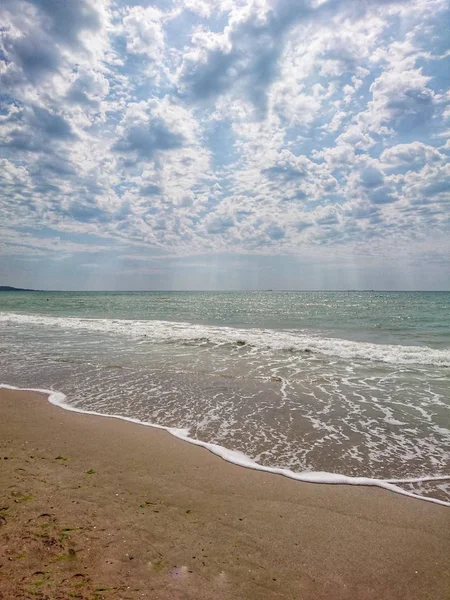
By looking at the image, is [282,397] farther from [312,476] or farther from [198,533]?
[198,533]

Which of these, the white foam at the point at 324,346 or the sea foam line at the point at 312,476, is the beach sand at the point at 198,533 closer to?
the sea foam line at the point at 312,476

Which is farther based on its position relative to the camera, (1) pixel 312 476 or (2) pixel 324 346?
(2) pixel 324 346

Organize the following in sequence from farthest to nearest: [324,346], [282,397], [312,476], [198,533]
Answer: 1. [324,346]
2. [282,397]
3. [312,476]
4. [198,533]

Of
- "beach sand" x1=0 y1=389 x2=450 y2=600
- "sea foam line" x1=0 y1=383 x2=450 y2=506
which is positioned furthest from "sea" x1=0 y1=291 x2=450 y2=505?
"beach sand" x1=0 y1=389 x2=450 y2=600

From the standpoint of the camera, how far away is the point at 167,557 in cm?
353

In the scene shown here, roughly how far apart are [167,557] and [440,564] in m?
2.78

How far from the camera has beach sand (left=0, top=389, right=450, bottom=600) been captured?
3.21 metres

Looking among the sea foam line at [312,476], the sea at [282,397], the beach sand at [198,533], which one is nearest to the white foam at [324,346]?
the sea at [282,397]

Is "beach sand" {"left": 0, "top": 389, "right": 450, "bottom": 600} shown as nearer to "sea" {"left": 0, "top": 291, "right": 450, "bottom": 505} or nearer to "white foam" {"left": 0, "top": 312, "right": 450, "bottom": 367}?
"sea" {"left": 0, "top": 291, "right": 450, "bottom": 505}

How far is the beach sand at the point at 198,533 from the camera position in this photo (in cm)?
321

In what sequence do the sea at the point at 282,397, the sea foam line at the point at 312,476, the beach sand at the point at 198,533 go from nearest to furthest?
1. the beach sand at the point at 198,533
2. the sea foam line at the point at 312,476
3. the sea at the point at 282,397

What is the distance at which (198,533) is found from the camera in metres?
3.93

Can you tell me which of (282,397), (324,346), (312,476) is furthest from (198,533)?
(324,346)

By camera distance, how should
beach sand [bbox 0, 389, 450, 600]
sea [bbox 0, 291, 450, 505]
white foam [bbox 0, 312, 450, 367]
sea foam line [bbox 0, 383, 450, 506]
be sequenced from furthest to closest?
1. white foam [bbox 0, 312, 450, 367]
2. sea [bbox 0, 291, 450, 505]
3. sea foam line [bbox 0, 383, 450, 506]
4. beach sand [bbox 0, 389, 450, 600]
